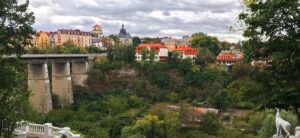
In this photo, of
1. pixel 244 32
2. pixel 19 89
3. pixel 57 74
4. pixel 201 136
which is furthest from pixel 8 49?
pixel 57 74

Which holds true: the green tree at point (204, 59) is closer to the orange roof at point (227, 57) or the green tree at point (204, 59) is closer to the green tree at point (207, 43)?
the orange roof at point (227, 57)

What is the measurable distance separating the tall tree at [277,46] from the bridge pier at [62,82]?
169 ft

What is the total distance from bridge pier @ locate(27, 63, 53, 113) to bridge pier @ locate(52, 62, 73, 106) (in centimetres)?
498

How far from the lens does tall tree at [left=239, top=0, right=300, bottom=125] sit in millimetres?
11328

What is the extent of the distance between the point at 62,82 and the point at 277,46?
5339 centimetres

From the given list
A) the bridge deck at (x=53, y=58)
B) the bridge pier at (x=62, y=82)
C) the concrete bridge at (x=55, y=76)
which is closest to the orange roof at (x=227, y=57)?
the concrete bridge at (x=55, y=76)

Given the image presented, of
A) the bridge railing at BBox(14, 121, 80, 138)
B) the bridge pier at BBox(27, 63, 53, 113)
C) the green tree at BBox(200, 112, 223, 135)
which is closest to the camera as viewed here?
the bridge railing at BBox(14, 121, 80, 138)

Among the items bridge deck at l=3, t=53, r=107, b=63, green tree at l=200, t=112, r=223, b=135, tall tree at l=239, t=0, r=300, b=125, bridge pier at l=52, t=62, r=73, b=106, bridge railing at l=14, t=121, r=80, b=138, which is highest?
tall tree at l=239, t=0, r=300, b=125

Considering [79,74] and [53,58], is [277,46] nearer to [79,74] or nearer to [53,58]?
[53,58]

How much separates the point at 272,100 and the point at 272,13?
2.15m

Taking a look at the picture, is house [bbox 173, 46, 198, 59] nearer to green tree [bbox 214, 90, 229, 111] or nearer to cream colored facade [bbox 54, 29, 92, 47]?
green tree [bbox 214, 90, 229, 111]

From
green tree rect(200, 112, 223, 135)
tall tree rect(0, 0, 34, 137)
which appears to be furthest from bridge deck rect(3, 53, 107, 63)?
tall tree rect(0, 0, 34, 137)

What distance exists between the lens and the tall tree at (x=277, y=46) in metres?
11.3

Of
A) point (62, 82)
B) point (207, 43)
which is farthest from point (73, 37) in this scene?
point (62, 82)
